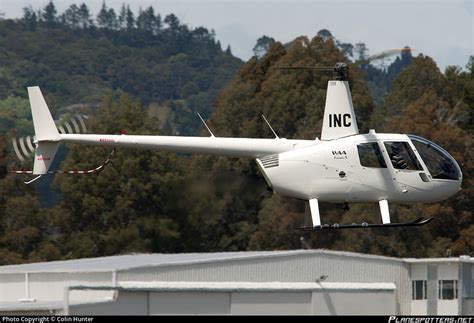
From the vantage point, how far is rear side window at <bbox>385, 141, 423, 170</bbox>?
40.7 m

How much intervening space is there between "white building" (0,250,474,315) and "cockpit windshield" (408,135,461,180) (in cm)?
654

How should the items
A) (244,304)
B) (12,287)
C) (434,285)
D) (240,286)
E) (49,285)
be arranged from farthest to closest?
(434,285)
(12,287)
(49,285)
(240,286)
(244,304)

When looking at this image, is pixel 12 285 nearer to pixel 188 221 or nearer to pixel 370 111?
pixel 188 221

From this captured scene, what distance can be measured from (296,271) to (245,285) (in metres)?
2.72

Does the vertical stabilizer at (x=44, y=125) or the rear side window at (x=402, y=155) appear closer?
the rear side window at (x=402, y=155)

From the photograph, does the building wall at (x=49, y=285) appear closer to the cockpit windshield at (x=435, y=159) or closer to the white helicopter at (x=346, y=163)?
the white helicopter at (x=346, y=163)

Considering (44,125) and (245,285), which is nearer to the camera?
(44,125)

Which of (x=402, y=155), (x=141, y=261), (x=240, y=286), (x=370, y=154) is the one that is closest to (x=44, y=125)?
(x=141, y=261)

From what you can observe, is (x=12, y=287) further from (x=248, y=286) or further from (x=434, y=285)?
(x=434, y=285)

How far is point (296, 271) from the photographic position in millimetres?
48000

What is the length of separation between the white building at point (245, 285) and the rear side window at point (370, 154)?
6.39 metres

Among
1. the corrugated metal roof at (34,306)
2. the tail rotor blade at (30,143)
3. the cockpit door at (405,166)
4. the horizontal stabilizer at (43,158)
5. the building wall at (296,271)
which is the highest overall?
the tail rotor blade at (30,143)

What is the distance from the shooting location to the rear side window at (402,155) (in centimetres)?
4072

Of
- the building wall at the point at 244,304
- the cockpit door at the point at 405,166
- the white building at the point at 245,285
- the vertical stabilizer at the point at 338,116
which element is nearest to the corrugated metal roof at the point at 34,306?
the white building at the point at 245,285
